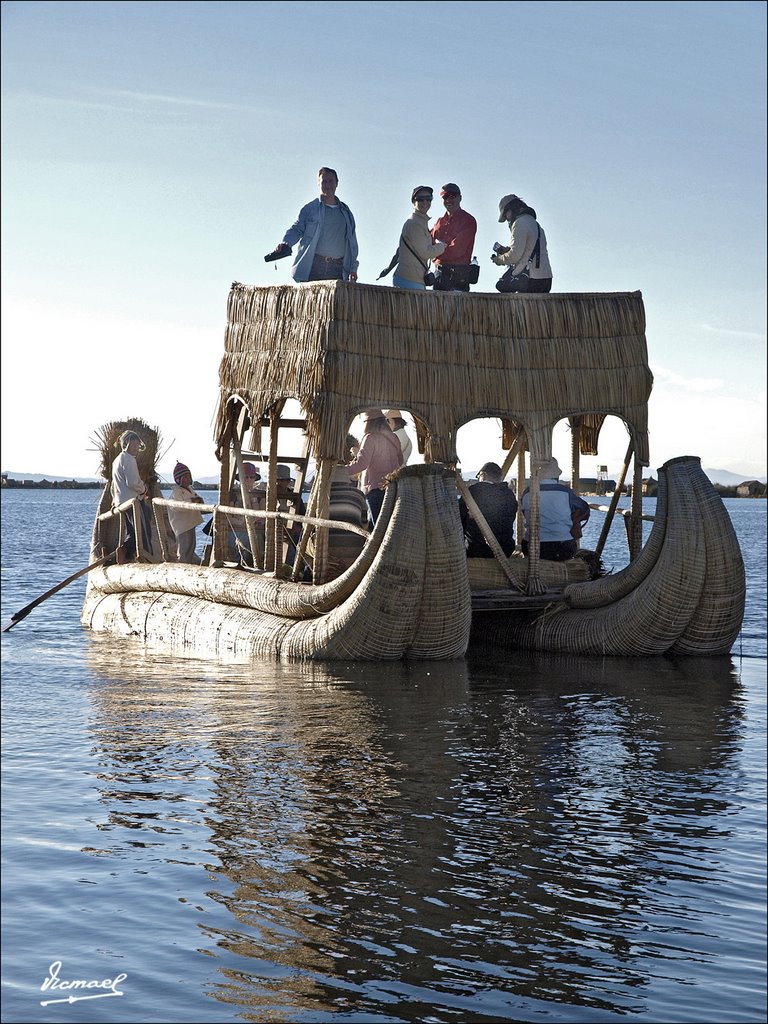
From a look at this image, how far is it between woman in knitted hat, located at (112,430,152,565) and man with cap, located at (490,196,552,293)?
240 inches

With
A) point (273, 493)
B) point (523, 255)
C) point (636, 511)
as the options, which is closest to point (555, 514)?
point (636, 511)

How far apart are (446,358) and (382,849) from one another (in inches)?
322

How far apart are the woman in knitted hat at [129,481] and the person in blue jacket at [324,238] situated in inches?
166

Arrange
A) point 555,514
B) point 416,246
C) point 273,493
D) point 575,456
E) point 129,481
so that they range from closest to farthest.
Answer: point 416,246
point 273,493
point 555,514
point 129,481
point 575,456

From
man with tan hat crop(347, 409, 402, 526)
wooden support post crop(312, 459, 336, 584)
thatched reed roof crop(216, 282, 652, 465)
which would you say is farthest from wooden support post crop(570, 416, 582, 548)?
wooden support post crop(312, 459, 336, 584)

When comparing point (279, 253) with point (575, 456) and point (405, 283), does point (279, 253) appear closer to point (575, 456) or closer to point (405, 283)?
point (405, 283)

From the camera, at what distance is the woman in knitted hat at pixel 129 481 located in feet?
62.6

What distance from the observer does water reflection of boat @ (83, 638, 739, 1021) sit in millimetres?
6410

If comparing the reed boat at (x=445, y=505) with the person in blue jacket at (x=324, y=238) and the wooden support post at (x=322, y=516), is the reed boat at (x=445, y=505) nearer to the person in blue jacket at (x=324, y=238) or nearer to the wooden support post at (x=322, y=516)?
the wooden support post at (x=322, y=516)

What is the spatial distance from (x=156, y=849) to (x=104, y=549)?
43.3ft

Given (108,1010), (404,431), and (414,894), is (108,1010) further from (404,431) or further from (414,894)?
(404,431)

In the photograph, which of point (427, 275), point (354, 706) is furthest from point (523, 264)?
point (354, 706)

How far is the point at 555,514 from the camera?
16.6 m

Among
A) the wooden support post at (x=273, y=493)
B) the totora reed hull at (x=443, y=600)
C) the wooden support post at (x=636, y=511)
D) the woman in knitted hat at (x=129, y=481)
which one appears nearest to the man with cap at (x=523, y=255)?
the wooden support post at (x=636, y=511)
